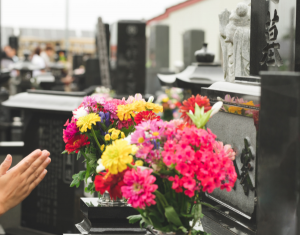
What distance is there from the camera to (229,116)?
7.73 feet

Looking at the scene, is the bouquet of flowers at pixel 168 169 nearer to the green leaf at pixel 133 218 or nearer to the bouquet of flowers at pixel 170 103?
the green leaf at pixel 133 218

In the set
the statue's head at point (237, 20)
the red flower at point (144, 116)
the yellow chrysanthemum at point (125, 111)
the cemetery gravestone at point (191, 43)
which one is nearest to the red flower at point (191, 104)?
the red flower at point (144, 116)

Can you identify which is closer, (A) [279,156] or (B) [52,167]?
(A) [279,156]

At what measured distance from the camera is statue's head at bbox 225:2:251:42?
265 cm

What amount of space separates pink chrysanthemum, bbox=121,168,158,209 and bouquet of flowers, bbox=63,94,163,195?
1.39 feet

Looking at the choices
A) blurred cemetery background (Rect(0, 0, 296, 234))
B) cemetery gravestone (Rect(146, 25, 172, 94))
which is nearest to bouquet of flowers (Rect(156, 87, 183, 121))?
blurred cemetery background (Rect(0, 0, 296, 234))

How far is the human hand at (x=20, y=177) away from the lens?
204 cm

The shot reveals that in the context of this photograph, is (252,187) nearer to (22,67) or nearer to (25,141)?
(25,141)

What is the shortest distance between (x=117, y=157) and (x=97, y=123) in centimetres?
61

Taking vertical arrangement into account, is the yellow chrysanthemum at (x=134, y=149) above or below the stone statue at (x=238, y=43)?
below

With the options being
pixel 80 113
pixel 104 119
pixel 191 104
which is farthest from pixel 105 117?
pixel 191 104

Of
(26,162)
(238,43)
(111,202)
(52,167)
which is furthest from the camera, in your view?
(52,167)

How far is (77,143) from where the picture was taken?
6.61 ft

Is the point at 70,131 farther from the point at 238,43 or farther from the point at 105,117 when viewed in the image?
the point at 238,43
